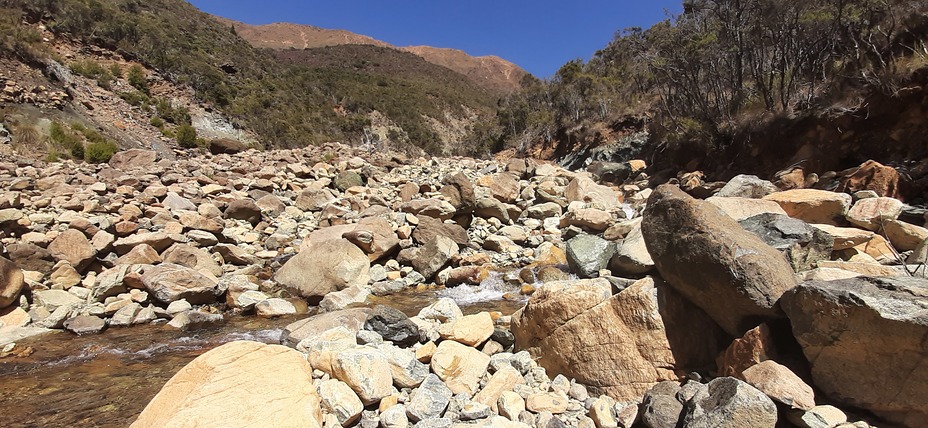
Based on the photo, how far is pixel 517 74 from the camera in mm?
104312

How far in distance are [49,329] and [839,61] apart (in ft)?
59.0

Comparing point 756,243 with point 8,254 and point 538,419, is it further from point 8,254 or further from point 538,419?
point 8,254

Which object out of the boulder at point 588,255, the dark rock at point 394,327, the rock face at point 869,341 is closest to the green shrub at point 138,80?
the boulder at point 588,255

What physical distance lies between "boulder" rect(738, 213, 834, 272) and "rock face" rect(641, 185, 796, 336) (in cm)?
185

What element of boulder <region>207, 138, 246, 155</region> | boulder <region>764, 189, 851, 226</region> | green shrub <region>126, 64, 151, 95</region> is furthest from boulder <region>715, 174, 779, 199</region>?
green shrub <region>126, 64, 151, 95</region>

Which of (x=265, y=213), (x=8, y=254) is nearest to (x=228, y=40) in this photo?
(x=265, y=213)

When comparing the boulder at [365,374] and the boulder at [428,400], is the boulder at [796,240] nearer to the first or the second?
the boulder at [428,400]

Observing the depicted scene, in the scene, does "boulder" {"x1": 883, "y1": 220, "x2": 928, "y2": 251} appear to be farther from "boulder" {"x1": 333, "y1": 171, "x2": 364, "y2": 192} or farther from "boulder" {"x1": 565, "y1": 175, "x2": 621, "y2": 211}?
"boulder" {"x1": 333, "y1": 171, "x2": 364, "y2": 192}

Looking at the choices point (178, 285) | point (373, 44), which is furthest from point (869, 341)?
point (373, 44)

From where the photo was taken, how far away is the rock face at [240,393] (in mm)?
2686

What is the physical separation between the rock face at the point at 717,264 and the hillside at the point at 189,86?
18431 millimetres

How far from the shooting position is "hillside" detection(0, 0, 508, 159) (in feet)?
60.3

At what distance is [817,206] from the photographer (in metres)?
6.96

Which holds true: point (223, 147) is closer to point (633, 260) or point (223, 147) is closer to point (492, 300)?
point (492, 300)
